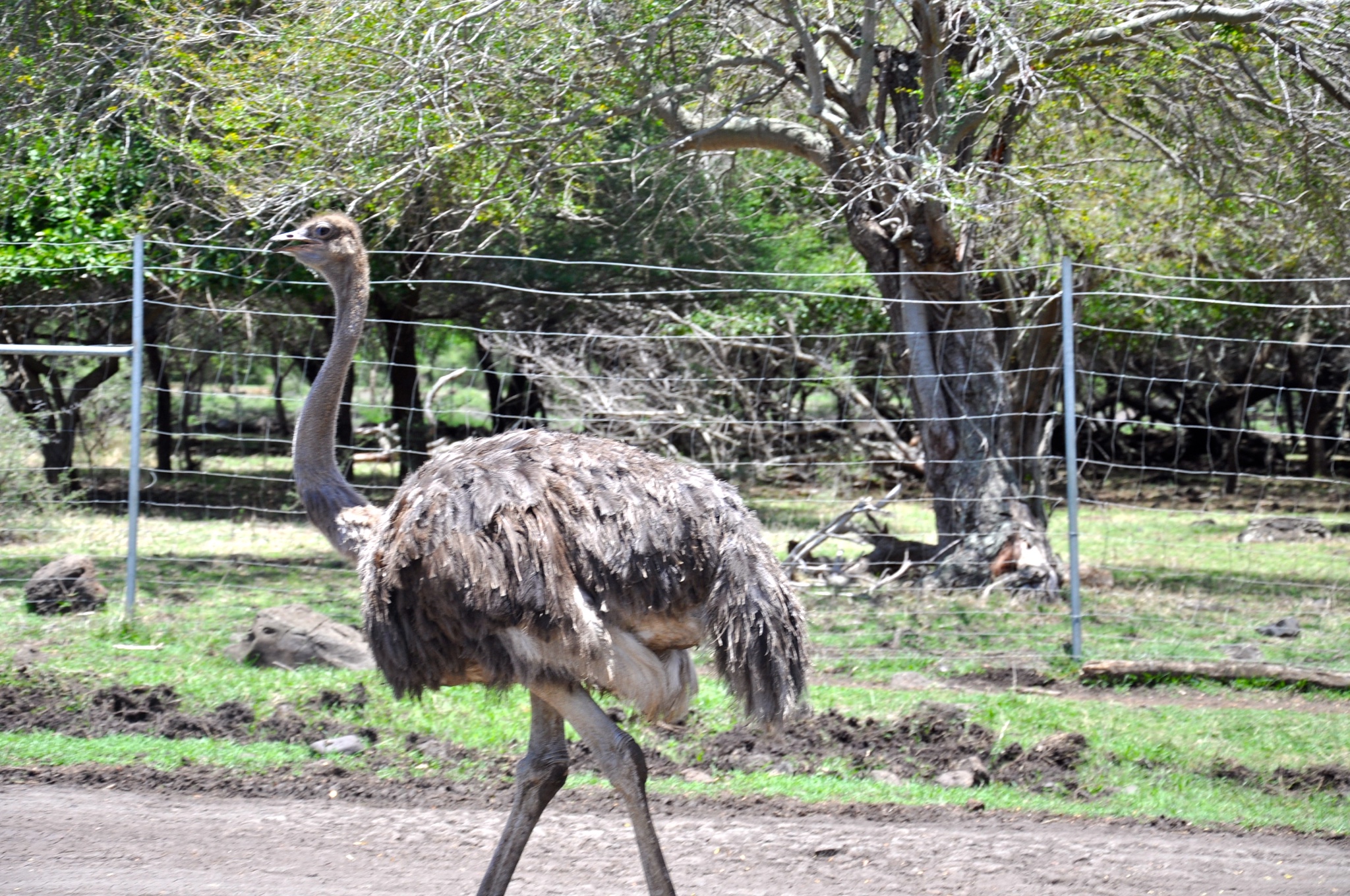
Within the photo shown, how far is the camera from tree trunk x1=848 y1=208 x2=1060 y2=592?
341 inches

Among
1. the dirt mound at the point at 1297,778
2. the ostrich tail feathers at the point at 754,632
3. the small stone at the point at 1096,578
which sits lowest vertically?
the dirt mound at the point at 1297,778

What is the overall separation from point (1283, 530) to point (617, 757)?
32.3 ft

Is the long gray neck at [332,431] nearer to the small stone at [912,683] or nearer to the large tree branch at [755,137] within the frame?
the small stone at [912,683]

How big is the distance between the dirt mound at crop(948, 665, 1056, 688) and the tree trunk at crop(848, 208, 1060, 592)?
1.68 meters

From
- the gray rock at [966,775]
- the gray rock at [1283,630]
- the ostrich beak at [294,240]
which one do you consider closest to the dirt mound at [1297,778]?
the gray rock at [966,775]

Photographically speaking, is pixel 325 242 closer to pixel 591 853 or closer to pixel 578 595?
pixel 578 595

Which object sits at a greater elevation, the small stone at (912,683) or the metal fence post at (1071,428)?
the metal fence post at (1071,428)

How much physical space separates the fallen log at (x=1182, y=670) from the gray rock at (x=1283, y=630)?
102 centimetres

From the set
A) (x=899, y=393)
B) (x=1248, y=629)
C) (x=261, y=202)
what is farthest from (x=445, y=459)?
(x=899, y=393)

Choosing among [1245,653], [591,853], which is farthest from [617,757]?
[1245,653]

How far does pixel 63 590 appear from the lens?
24.6ft

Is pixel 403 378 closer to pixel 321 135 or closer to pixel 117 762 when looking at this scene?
pixel 321 135

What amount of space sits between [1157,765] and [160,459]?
1130 cm

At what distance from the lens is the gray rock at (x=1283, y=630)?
7.66 meters
